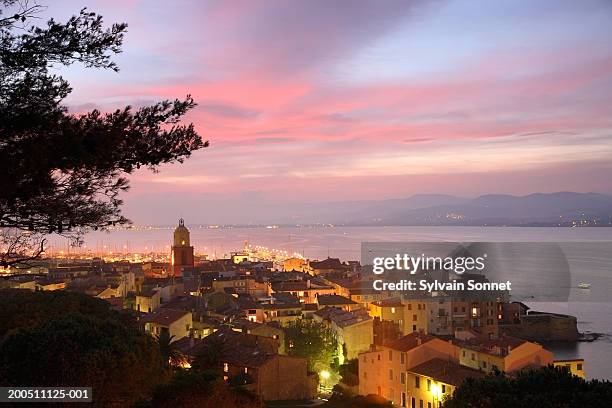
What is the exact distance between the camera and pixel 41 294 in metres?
17.8

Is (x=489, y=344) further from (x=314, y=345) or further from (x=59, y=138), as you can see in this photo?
(x=59, y=138)

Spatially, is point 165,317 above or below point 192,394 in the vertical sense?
below

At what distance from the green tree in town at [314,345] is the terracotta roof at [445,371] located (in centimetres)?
404

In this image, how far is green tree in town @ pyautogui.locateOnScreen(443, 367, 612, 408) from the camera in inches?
301

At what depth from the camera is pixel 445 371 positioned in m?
14.8

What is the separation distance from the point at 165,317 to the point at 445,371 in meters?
10.9

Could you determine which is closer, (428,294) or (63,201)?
(63,201)

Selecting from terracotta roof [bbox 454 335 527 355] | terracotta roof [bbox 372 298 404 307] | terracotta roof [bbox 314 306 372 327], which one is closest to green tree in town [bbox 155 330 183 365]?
terracotta roof [bbox 314 306 372 327]

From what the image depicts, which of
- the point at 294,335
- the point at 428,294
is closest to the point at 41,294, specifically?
the point at 294,335

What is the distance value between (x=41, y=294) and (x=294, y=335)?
7711mm

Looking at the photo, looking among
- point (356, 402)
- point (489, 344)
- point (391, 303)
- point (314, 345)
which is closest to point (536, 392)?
point (356, 402)

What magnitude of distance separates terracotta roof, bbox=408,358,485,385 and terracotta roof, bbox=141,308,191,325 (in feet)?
30.1

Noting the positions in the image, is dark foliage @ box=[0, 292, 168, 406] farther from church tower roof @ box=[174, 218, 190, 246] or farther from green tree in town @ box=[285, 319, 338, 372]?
church tower roof @ box=[174, 218, 190, 246]

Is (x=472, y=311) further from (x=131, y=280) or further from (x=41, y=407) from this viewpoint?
A: (x=41, y=407)
